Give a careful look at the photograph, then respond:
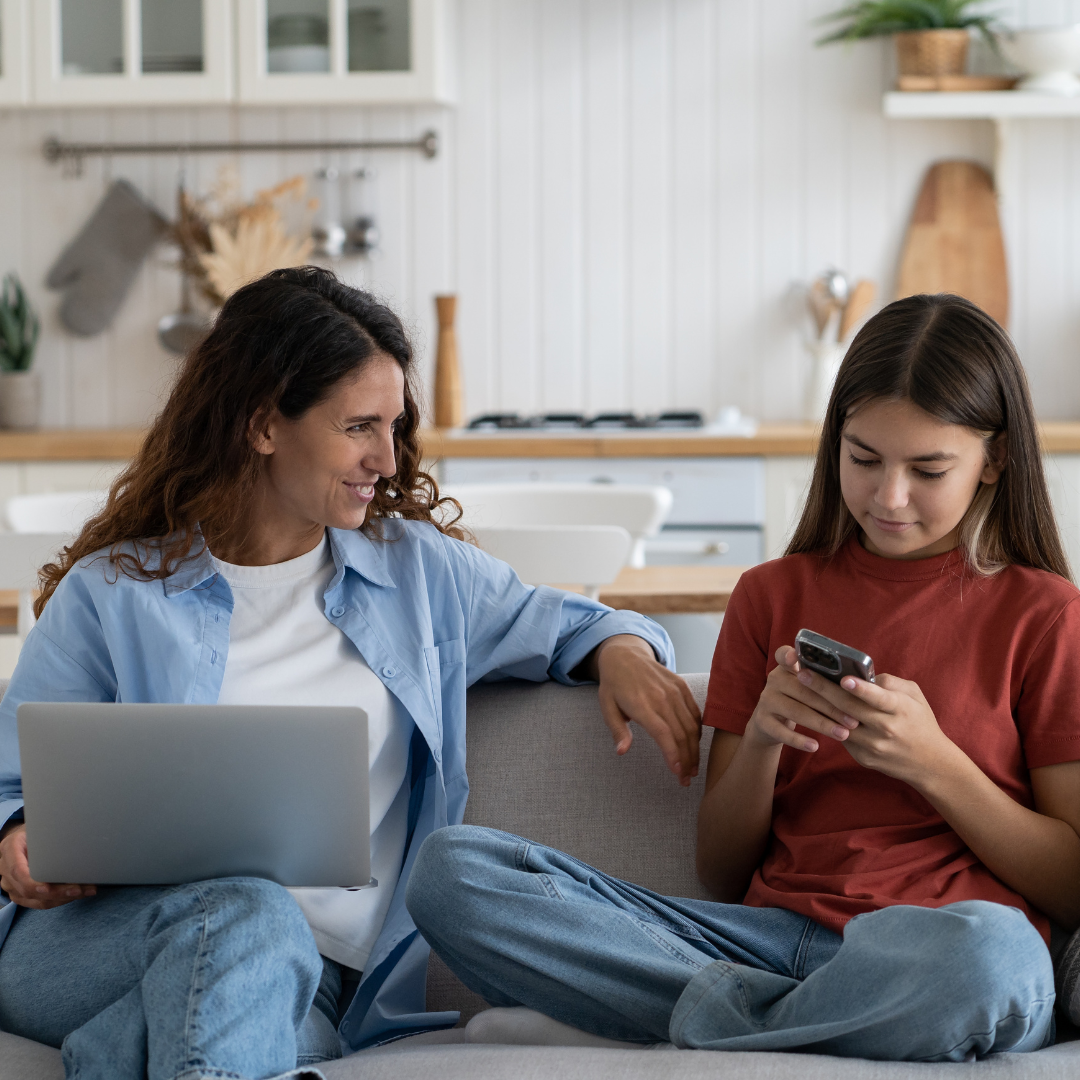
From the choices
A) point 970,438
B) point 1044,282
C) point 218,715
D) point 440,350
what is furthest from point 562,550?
point 1044,282

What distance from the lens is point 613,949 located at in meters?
1.20

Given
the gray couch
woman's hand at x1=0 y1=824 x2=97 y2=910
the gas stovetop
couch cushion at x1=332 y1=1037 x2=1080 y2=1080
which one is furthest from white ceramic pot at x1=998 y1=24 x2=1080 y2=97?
woman's hand at x1=0 y1=824 x2=97 y2=910

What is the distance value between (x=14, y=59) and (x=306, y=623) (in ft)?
9.01

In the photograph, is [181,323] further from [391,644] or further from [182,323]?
[391,644]

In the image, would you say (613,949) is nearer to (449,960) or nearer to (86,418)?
(449,960)

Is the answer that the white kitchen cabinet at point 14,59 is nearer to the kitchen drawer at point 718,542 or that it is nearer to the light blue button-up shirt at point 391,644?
the kitchen drawer at point 718,542

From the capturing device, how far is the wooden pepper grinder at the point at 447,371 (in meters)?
3.65

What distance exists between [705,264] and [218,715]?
9.55ft

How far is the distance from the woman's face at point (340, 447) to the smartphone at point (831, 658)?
48 cm

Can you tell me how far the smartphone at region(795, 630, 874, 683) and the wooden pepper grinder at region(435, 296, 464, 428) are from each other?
8.43 feet

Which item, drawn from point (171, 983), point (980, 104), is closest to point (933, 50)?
point (980, 104)

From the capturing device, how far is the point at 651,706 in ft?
4.54

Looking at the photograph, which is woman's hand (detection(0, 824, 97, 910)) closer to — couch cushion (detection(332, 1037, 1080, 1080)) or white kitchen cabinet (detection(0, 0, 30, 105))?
couch cushion (detection(332, 1037, 1080, 1080))

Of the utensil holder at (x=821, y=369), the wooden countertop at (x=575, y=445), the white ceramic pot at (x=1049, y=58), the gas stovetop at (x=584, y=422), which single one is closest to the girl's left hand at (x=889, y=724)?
the wooden countertop at (x=575, y=445)
